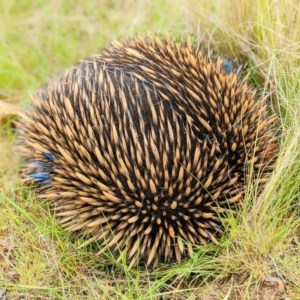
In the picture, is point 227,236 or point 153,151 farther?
point 227,236

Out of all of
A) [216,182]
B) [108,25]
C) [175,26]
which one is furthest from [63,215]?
[108,25]

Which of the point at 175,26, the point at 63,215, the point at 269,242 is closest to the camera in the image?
the point at 269,242

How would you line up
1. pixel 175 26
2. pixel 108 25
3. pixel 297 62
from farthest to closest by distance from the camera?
pixel 108 25
pixel 175 26
pixel 297 62

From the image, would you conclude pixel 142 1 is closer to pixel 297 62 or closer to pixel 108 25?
pixel 108 25

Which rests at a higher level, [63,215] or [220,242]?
[63,215]
